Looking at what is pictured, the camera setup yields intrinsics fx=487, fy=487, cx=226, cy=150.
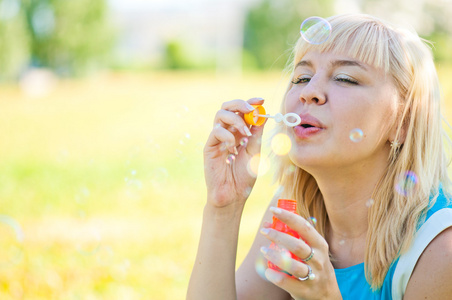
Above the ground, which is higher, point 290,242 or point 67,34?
point 67,34

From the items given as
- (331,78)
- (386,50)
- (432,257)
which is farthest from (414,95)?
(432,257)

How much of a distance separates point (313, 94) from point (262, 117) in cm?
22

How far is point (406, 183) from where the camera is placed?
167 cm

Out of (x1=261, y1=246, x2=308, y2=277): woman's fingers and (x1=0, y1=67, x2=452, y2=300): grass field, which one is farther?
(x1=0, y1=67, x2=452, y2=300): grass field

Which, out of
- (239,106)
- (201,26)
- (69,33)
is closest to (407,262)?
(239,106)

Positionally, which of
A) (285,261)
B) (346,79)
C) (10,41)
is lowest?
(285,261)

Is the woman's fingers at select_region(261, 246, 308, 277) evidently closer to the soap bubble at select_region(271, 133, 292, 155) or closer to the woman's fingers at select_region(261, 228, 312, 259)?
the woman's fingers at select_region(261, 228, 312, 259)

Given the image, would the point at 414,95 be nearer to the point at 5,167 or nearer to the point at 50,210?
the point at 50,210

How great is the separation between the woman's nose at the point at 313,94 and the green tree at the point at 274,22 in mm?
28016

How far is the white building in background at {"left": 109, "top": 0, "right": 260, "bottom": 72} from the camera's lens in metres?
28.3

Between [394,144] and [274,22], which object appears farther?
[274,22]

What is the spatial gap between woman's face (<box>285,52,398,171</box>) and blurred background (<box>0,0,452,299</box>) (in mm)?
308

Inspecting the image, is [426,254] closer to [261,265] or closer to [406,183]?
[406,183]

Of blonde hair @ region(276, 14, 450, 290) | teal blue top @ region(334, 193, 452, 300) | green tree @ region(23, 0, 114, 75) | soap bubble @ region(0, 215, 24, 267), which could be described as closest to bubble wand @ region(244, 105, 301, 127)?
blonde hair @ region(276, 14, 450, 290)
